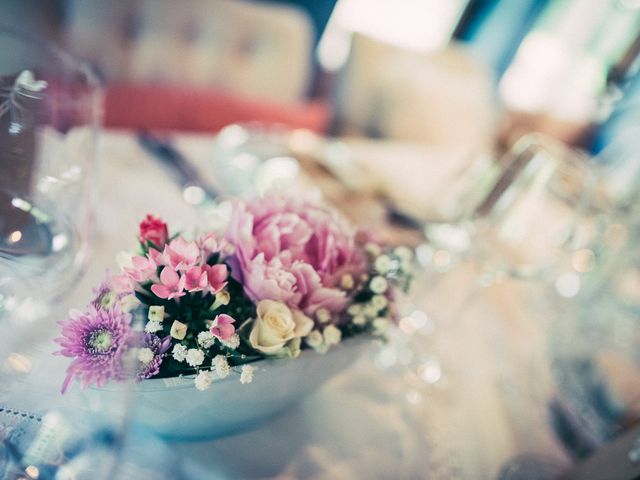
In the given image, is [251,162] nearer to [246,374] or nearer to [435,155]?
[246,374]

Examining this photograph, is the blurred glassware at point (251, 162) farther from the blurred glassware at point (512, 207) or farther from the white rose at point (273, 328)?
the white rose at point (273, 328)

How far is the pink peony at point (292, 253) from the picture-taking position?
0.41 metres

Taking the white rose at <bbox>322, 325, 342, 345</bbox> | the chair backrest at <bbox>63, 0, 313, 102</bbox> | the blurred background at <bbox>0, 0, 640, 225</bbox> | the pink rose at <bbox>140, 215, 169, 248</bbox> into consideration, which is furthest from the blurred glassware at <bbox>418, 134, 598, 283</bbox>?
the chair backrest at <bbox>63, 0, 313, 102</bbox>

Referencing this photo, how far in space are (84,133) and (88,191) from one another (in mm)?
83

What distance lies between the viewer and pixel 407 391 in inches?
27.1

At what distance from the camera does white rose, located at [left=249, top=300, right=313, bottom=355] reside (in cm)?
40

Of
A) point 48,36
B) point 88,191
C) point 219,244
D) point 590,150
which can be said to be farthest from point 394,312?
point 590,150

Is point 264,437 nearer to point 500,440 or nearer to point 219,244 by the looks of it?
point 219,244

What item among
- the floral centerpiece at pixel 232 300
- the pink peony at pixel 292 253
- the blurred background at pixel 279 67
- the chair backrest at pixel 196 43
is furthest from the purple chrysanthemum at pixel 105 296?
the chair backrest at pixel 196 43

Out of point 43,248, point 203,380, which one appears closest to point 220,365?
point 203,380

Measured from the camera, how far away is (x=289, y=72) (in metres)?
1.97

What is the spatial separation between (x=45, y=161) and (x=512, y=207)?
0.68 m

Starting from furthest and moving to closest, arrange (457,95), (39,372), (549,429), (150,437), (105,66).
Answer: (457,95) < (105,66) < (549,429) < (150,437) < (39,372)

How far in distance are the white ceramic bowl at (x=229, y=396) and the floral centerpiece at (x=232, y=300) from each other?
0.02 m
